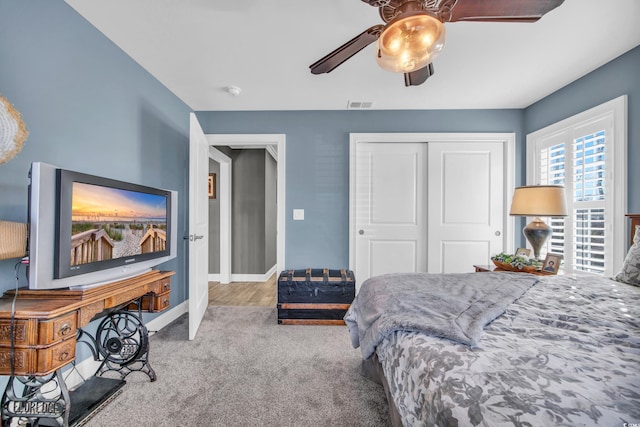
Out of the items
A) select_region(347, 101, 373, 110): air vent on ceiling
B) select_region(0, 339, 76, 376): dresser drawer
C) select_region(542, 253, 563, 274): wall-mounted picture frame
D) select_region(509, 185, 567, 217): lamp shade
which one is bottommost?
select_region(0, 339, 76, 376): dresser drawer

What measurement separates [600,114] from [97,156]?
3947 mm

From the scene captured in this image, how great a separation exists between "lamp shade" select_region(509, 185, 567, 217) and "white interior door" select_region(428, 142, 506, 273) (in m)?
0.85

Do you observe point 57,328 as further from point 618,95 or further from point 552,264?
point 618,95

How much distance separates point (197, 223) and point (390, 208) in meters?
2.14

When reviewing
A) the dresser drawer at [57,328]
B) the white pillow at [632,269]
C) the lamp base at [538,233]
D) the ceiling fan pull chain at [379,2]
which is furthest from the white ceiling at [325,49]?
the dresser drawer at [57,328]

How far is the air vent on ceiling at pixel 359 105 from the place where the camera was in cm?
293

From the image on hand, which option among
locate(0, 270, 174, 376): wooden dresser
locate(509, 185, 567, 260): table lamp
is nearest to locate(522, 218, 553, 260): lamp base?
locate(509, 185, 567, 260): table lamp

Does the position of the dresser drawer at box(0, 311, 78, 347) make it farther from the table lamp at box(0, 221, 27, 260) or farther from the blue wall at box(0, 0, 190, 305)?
the blue wall at box(0, 0, 190, 305)

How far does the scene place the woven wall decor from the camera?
1132 millimetres

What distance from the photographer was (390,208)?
316cm

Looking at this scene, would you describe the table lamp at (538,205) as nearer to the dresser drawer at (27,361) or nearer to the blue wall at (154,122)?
the blue wall at (154,122)

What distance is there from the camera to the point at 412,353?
91cm

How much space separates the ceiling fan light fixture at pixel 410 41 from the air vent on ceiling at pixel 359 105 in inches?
63.8

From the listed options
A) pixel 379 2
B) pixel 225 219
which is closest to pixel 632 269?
pixel 379 2
